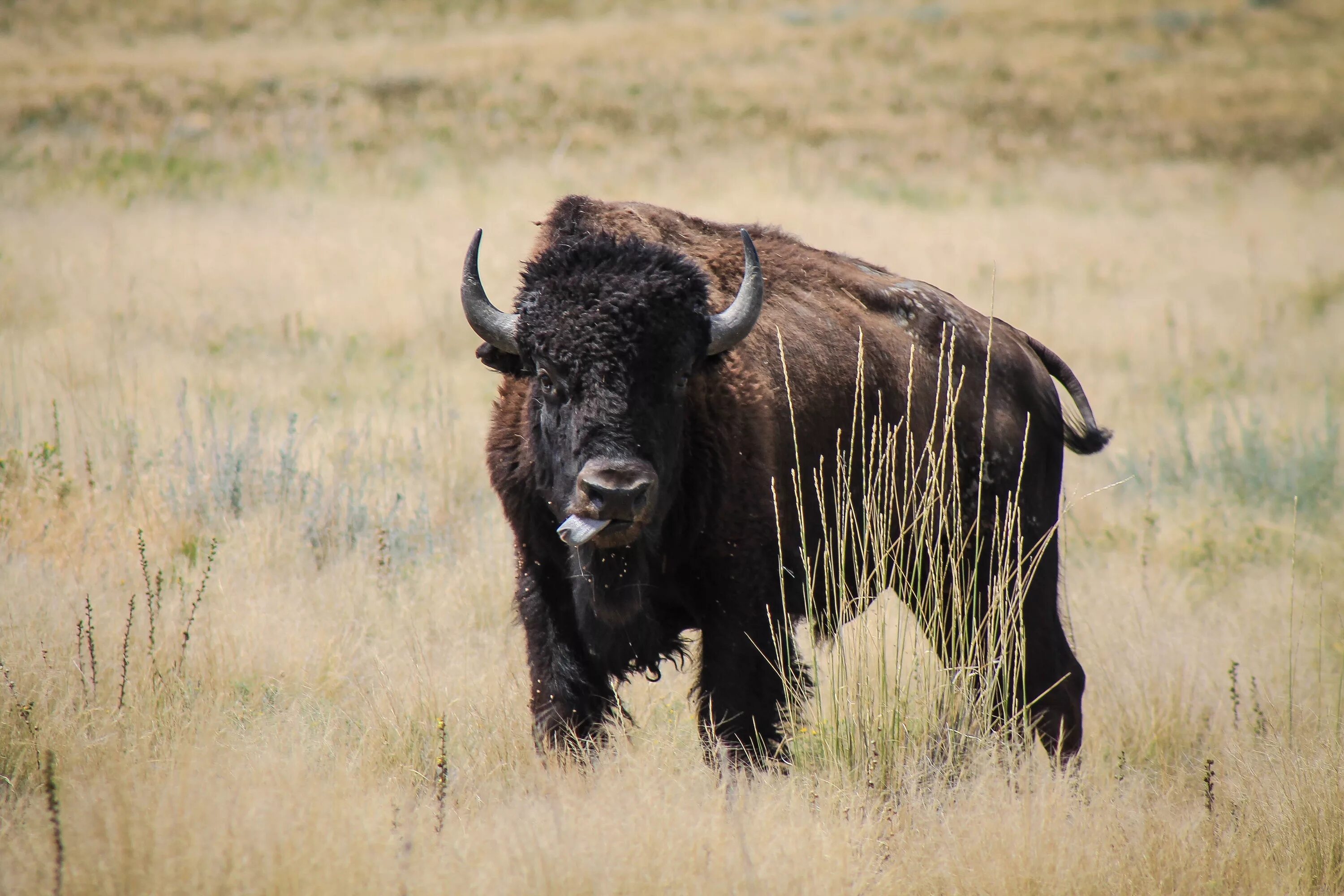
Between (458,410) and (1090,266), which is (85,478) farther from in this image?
(1090,266)

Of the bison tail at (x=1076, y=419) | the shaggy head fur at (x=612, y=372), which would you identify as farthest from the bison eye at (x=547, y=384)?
the bison tail at (x=1076, y=419)

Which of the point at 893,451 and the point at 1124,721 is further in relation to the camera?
the point at 1124,721

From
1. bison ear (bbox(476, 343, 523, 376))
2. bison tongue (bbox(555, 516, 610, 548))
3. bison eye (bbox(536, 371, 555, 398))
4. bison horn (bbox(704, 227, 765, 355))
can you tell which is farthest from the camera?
bison ear (bbox(476, 343, 523, 376))

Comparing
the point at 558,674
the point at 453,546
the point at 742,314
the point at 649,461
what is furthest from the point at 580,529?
the point at 453,546

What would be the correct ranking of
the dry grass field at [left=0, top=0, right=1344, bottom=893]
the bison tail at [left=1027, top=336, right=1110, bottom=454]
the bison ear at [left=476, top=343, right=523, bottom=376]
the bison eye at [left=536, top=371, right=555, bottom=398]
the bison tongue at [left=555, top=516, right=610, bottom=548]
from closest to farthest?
the dry grass field at [left=0, top=0, right=1344, bottom=893], the bison tongue at [left=555, top=516, right=610, bottom=548], the bison eye at [left=536, top=371, right=555, bottom=398], the bison ear at [left=476, top=343, right=523, bottom=376], the bison tail at [left=1027, top=336, right=1110, bottom=454]

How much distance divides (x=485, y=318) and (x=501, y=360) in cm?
22

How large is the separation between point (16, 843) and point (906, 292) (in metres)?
4.56

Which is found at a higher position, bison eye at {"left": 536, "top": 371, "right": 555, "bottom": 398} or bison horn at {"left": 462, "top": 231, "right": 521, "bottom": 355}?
Answer: bison horn at {"left": 462, "top": 231, "right": 521, "bottom": 355}

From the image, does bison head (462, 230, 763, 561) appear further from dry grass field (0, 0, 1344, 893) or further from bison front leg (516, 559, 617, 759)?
dry grass field (0, 0, 1344, 893)

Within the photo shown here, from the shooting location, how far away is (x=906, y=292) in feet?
19.0

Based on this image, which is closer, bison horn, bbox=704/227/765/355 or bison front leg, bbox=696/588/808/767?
bison front leg, bbox=696/588/808/767

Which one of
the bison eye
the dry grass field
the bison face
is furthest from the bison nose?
the dry grass field

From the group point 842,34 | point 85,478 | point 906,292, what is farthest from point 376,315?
point 842,34

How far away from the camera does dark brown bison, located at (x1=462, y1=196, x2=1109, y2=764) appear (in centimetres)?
407
